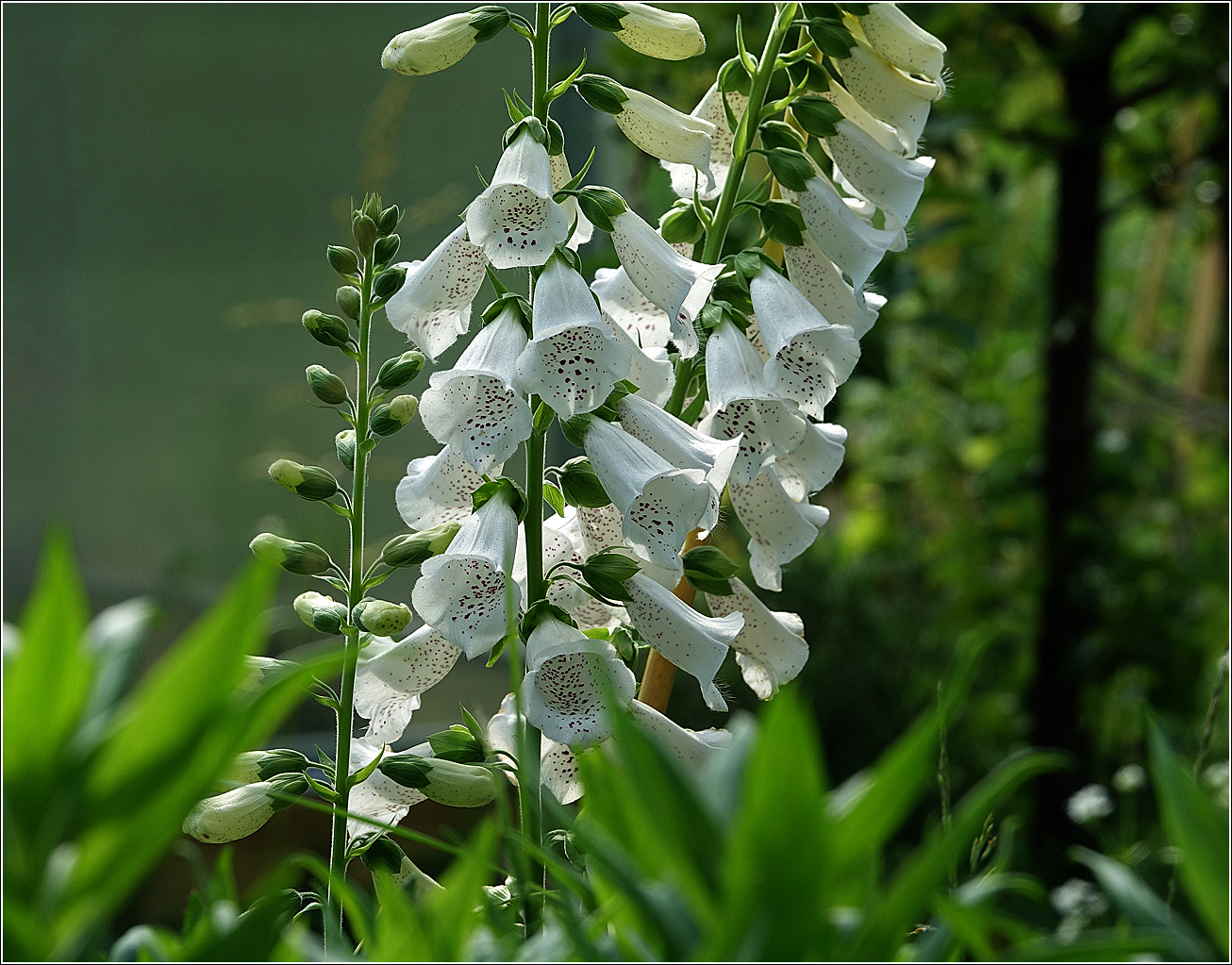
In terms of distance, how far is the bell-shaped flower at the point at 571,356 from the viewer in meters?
0.32

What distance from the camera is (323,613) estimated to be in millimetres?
338

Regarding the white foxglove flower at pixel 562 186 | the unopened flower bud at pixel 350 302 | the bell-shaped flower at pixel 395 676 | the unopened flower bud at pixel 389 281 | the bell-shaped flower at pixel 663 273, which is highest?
the white foxglove flower at pixel 562 186

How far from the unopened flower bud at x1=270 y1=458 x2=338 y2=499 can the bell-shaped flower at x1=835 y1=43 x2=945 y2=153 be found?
238 mm

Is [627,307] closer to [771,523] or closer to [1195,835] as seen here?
[771,523]

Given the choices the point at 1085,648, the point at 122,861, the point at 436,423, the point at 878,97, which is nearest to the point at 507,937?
the point at 122,861

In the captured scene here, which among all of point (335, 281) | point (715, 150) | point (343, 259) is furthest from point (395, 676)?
point (335, 281)

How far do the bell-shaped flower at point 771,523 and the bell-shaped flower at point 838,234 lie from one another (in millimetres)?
80

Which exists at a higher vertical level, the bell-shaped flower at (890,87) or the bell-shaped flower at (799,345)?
the bell-shaped flower at (890,87)

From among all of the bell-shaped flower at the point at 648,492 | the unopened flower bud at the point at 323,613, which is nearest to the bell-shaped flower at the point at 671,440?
the bell-shaped flower at the point at 648,492

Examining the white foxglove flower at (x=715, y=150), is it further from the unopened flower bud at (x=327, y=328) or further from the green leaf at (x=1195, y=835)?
the green leaf at (x=1195, y=835)

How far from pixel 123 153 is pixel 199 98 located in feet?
0.34

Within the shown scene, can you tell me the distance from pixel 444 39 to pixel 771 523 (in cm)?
20

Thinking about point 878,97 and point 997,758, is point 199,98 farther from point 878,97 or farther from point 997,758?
point 997,758

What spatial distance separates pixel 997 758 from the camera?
1.43 meters
